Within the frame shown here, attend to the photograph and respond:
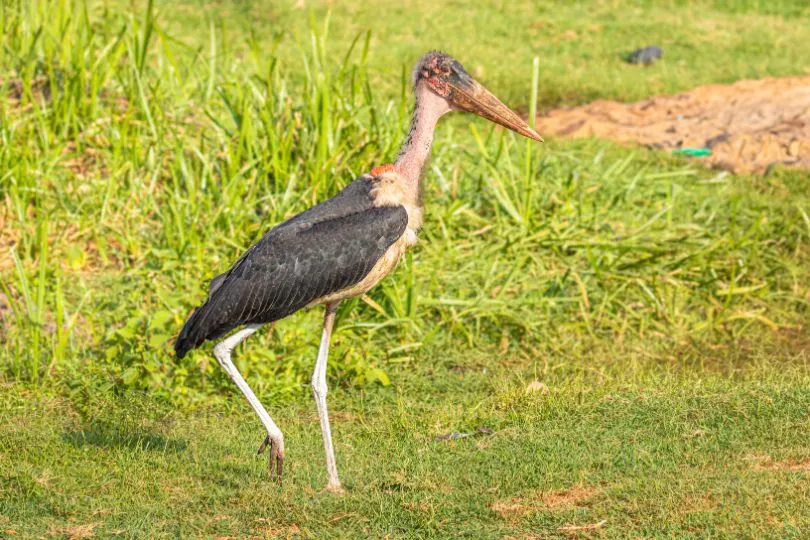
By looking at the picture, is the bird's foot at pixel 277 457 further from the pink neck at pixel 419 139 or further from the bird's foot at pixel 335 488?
the pink neck at pixel 419 139

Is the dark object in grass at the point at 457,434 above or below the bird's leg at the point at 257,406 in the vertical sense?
below

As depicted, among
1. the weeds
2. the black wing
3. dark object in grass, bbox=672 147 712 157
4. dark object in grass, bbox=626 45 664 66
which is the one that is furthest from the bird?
dark object in grass, bbox=626 45 664 66

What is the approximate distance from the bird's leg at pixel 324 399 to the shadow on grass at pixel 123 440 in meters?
0.71

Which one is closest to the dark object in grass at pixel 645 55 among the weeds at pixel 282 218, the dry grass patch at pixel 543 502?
the weeds at pixel 282 218

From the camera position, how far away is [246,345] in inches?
235

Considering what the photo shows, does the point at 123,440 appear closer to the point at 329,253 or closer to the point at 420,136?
the point at 329,253

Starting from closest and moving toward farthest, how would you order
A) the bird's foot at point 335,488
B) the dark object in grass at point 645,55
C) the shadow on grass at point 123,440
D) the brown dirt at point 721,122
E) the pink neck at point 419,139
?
the bird's foot at point 335,488
the pink neck at point 419,139
the shadow on grass at point 123,440
the brown dirt at point 721,122
the dark object in grass at point 645,55

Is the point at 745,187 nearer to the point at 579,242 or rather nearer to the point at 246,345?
the point at 579,242

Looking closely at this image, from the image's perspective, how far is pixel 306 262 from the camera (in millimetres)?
4656

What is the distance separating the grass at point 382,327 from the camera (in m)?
4.40

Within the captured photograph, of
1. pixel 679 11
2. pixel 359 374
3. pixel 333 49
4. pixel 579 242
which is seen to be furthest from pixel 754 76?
pixel 359 374

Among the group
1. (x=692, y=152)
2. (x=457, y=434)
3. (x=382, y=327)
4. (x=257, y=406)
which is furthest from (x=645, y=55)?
(x=257, y=406)

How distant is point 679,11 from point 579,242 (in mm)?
7057

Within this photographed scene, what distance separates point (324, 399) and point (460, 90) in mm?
1388
